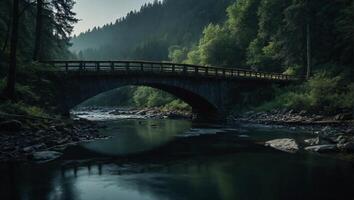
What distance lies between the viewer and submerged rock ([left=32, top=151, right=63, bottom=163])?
21156mm

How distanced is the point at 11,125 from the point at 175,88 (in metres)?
25.8

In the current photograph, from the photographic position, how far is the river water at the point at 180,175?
1551cm

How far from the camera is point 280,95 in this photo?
51812mm

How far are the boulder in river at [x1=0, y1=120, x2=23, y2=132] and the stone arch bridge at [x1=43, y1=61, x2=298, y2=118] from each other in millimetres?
11415

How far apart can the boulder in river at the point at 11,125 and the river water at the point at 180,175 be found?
132 inches

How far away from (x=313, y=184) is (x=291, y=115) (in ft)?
94.6

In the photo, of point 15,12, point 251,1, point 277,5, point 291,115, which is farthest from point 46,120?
point 251,1

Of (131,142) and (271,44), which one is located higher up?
(271,44)

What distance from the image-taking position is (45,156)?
70.7 feet

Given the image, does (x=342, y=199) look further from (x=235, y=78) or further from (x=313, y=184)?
(x=235, y=78)

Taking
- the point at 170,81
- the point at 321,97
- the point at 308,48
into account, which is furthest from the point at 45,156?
A: the point at 308,48

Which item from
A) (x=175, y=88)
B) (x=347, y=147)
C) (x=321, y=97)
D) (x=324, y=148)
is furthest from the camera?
(x=175, y=88)

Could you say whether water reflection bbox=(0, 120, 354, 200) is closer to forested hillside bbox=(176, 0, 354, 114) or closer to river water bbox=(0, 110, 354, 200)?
river water bbox=(0, 110, 354, 200)

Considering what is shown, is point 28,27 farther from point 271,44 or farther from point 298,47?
point 271,44
